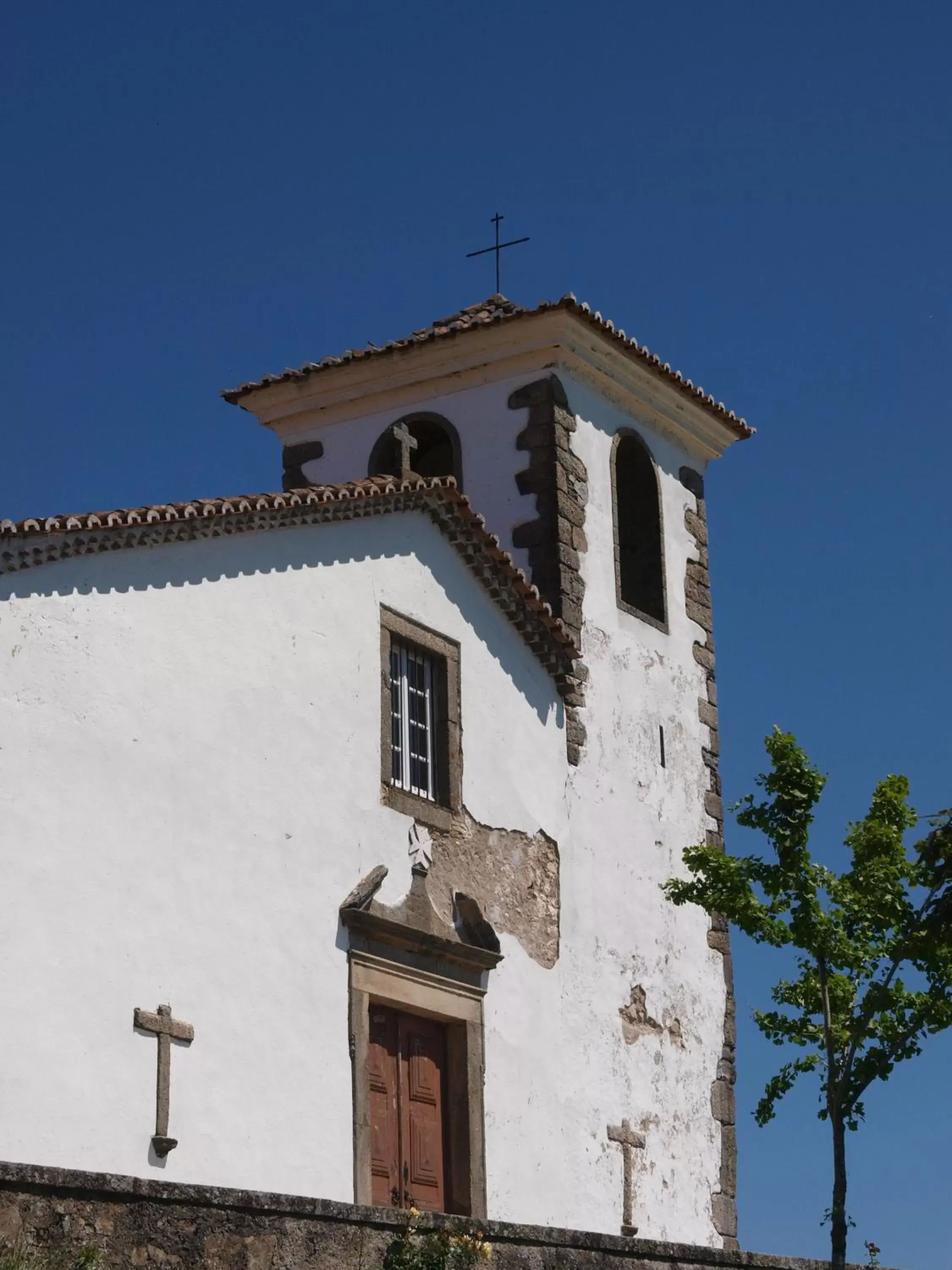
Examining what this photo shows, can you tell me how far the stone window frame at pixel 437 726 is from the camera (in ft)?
47.1

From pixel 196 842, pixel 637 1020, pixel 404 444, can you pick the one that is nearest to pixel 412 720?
pixel 404 444

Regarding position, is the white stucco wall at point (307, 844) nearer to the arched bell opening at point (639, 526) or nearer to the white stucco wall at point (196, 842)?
the white stucco wall at point (196, 842)

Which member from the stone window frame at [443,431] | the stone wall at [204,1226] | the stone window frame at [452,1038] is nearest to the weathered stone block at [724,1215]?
the stone window frame at [452,1038]

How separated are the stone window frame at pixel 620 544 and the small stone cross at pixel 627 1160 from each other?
4038mm

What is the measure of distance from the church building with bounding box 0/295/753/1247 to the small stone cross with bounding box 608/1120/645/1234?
0.09 ft

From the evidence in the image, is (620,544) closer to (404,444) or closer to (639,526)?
(639,526)

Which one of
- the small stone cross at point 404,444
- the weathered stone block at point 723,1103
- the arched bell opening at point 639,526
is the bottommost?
the weathered stone block at point 723,1103

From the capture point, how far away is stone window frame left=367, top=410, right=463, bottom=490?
695 inches

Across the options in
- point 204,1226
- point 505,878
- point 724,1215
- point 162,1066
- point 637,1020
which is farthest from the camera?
point 724,1215

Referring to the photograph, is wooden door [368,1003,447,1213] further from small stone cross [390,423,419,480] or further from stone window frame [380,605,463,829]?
small stone cross [390,423,419,480]

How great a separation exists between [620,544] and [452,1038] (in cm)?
522

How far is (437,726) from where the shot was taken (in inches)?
595

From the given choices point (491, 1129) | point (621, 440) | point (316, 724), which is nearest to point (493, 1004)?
point (491, 1129)

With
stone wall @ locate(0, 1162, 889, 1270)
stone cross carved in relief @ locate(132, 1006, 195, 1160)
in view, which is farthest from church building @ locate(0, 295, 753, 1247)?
stone wall @ locate(0, 1162, 889, 1270)
